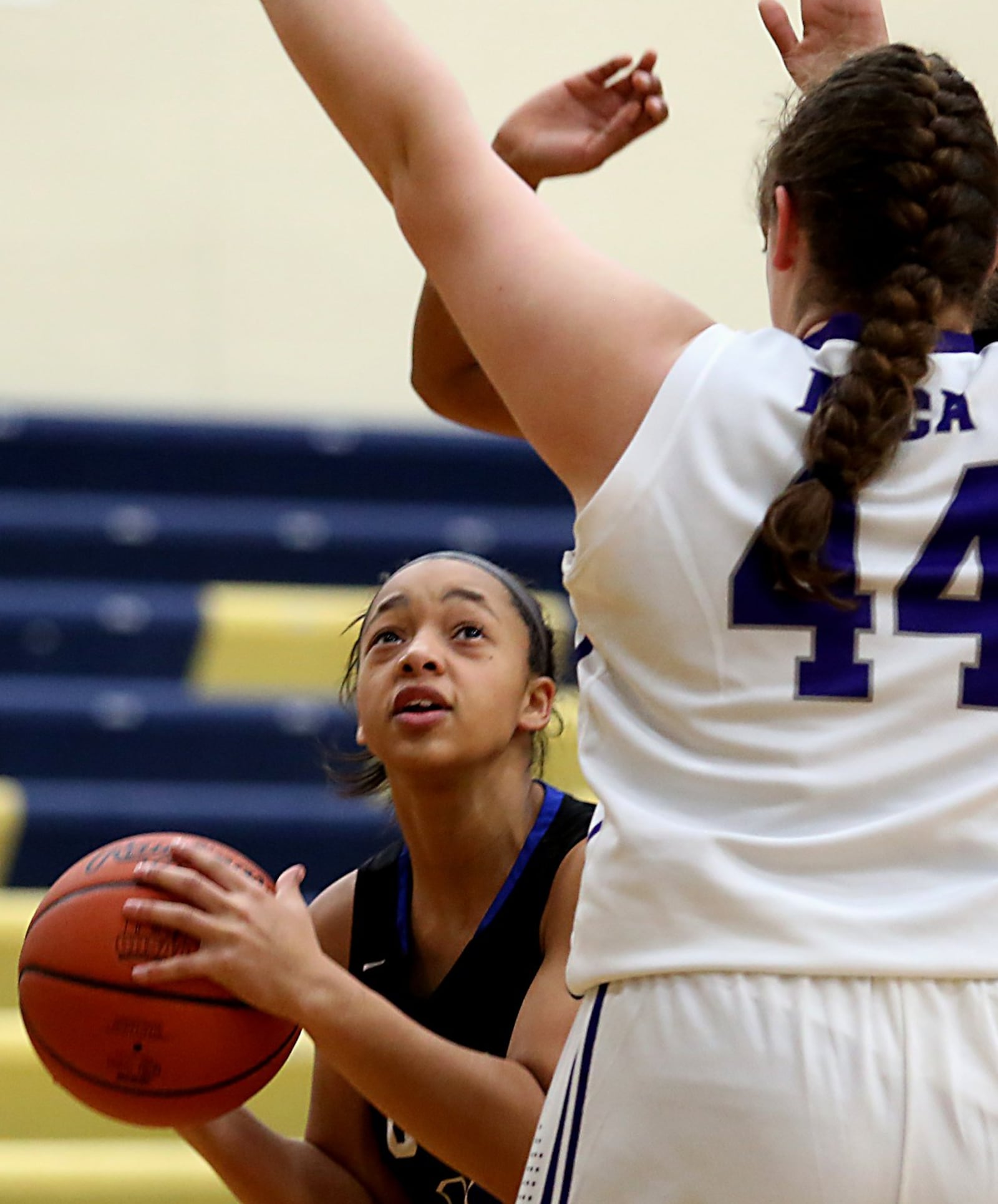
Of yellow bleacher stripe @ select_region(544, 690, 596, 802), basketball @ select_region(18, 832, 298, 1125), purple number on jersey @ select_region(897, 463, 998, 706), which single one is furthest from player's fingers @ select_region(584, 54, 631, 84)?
yellow bleacher stripe @ select_region(544, 690, 596, 802)

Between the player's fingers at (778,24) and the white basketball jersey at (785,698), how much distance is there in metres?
0.62

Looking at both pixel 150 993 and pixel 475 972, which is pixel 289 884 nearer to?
pixel 150 993

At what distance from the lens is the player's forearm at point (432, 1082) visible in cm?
150

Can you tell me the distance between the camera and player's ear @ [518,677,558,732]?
2057 millimetres

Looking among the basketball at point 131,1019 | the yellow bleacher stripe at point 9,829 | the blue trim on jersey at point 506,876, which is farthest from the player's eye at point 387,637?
the yellow bleacher stripe at point 9,829

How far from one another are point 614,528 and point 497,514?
3372 mm

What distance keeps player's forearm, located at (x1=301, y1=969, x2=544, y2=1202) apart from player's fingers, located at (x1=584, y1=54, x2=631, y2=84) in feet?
2.77

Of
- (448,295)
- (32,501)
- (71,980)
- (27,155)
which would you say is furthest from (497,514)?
(448,295)

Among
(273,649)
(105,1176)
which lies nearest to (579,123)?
(105,1176)

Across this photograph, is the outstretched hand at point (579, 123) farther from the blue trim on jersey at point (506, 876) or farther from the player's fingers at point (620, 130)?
the blue trim on jersey at point (506, 876)

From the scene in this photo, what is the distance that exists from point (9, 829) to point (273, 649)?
797mm

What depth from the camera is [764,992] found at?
1071mm

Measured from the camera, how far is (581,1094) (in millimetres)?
1144

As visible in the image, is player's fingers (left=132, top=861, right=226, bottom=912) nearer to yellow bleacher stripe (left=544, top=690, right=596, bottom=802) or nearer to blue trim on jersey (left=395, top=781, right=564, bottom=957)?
blue trim on jersey (left=395, top=781, right=564, bottom=957)
